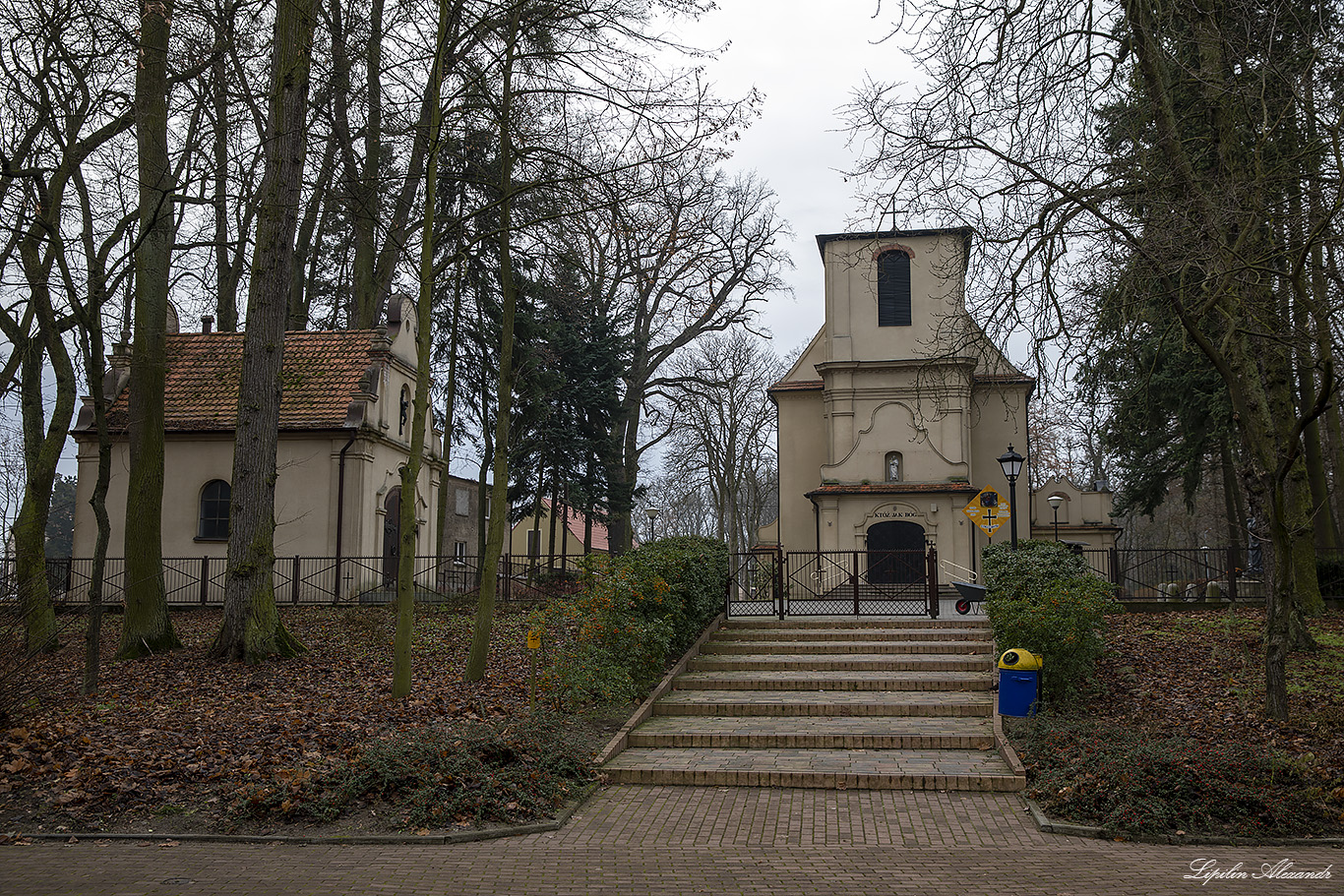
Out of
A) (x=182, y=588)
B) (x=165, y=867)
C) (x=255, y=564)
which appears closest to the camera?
(x=165, y=867)

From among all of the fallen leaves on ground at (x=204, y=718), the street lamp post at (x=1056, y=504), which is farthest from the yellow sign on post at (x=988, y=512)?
the fallen leaves on ground at (x=204, y=718)

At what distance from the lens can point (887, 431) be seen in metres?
30.4

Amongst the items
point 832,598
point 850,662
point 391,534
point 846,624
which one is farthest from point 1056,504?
→ point 391,534

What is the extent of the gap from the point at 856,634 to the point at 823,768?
6.29 m

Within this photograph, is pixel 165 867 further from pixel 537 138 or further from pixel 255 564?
pixel 537 138

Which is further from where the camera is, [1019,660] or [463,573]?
[463,573]

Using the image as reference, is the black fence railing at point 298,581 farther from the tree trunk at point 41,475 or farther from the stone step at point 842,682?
the stone step at point 842,682

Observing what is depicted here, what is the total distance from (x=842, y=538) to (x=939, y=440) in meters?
4.42

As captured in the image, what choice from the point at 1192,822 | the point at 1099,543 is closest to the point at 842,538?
the point at 1099,543

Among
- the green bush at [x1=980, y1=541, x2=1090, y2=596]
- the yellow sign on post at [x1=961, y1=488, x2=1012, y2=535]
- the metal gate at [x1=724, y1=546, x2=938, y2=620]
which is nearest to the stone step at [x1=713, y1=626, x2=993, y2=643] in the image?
the metal gate at [x1=724, y1=546, x2=938, y2=620]

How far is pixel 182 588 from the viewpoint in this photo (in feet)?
75.8

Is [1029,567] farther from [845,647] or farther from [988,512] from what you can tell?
[988,512]

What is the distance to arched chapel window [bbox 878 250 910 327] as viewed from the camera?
104 feet

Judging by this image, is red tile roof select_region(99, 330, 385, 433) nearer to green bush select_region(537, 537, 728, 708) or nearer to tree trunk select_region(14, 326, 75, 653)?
tree trunk select_region(14, 326, 75, 653)
